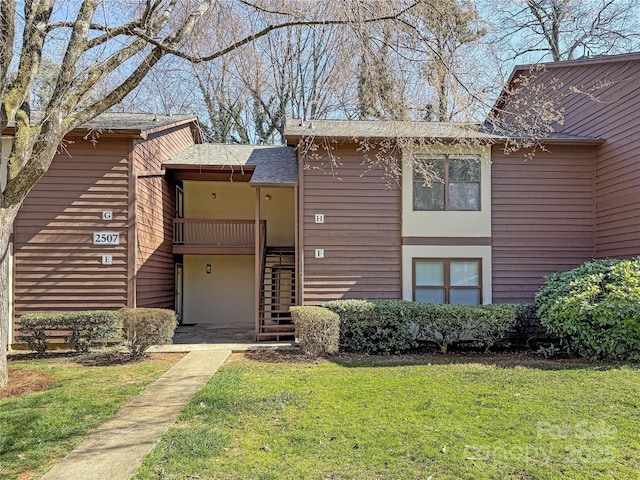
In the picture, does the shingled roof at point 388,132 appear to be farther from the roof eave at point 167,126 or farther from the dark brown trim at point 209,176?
the roof eave at point 167,126

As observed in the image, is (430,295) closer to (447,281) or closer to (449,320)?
(447,281)

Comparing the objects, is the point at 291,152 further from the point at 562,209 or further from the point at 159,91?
the point at 562,209

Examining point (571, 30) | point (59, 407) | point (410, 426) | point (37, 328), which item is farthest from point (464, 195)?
point (571, 30)

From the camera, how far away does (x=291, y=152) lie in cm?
1225

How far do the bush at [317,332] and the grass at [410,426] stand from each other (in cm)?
97

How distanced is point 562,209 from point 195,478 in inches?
362

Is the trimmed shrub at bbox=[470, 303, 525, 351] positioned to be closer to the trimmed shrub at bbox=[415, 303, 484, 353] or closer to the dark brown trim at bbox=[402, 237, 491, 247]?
the trimmed shrub at bbox=[415, 303, 484, 353]

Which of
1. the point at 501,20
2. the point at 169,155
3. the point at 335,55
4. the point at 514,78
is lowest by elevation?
the point at 169,155

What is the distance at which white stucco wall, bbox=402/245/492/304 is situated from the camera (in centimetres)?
923

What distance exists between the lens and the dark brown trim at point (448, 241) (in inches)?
367

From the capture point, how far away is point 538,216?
31.1ft

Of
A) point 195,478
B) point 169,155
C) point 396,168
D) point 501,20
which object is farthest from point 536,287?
point 501,20

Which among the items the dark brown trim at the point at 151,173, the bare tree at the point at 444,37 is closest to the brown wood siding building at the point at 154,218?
the dark brown trim at the point at 151,173

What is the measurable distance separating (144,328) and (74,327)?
1635 mm
